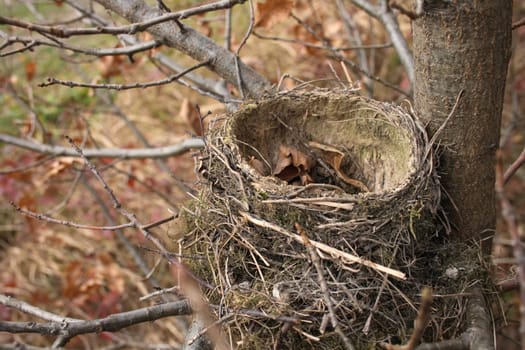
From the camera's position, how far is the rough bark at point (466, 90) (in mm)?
1459

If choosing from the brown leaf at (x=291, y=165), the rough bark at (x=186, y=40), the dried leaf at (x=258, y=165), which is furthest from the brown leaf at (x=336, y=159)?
→ the rough bark at (x=186, y=40)

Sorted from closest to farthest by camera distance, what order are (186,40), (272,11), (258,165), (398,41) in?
(186,40)
(258,165)
(398,41)
(272,11)

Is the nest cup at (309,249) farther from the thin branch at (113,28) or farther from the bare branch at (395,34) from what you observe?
the thin branch at (113,28)

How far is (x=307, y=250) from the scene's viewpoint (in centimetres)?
152

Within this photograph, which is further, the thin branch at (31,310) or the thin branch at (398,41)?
the thin branch at (398,41)

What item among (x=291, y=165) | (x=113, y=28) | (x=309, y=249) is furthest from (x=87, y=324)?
(x=291, y=165)

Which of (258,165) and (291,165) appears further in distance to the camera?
(291,165)

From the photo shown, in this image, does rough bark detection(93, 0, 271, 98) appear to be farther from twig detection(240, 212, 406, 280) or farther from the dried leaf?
twig detection(240, 212, 406, 280)

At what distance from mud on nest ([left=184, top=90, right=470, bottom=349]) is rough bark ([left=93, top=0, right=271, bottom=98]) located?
18cm

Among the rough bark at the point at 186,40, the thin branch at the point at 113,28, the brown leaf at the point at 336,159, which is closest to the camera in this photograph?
the thin branch at the point at 113,28

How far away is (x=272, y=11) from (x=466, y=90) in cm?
106

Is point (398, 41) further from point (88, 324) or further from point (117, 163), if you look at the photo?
point (117, 163)

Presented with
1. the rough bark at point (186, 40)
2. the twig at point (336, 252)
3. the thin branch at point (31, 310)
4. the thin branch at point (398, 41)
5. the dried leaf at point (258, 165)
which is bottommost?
the twig at point (336, 252)

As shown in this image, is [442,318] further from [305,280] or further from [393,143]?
[393,143]
